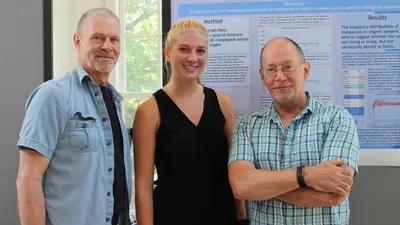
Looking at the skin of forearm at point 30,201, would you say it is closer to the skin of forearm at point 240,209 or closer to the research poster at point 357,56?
the skin of forearm at point 240,209

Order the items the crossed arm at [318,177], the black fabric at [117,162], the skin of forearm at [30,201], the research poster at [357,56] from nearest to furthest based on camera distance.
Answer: the skin of forearm at [30,201] < the crossed arm at [318,177] < the black fabric at [117,162] < the research poster at [357,56]

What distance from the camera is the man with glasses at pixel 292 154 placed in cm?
129

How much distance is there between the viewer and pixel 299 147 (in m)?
1.41

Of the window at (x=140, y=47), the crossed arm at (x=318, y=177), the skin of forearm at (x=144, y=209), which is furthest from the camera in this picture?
the window at (x=140, y=47)

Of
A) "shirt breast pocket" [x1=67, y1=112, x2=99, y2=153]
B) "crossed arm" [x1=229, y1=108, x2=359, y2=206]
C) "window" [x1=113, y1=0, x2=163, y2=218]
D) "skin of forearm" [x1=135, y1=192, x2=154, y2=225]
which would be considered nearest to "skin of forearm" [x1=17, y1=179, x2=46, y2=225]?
"shirt breast pocket" [x1=67, y1=112, x2=99, y2=153]

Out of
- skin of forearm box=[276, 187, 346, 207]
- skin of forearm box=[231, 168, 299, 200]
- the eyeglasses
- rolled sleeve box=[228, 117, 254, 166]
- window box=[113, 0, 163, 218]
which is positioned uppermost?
window box=[113, 0, 163, 218]

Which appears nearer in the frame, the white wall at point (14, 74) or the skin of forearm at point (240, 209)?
the skin of forearm at point (240, 209)

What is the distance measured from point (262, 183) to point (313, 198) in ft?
0.63

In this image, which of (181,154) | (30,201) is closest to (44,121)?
(30,201)

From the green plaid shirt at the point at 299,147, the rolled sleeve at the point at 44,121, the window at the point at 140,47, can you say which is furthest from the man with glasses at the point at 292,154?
the window at the point at 140,47

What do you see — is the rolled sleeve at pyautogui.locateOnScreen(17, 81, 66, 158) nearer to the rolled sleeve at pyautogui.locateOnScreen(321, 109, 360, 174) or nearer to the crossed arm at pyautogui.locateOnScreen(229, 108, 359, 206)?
the crossed arm at pyautogui.locateOnScreen(229, 108, 359, 206)

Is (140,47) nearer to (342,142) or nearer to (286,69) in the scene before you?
(286,69)

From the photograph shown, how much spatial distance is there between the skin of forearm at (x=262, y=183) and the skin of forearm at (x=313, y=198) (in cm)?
4

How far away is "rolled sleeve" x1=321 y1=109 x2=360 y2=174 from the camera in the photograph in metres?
1.33
